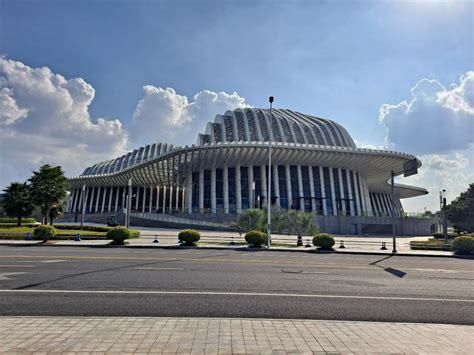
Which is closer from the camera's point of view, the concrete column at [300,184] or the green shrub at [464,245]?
the green shrub at [464,245]

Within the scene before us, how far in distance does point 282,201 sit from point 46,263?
5059 cm

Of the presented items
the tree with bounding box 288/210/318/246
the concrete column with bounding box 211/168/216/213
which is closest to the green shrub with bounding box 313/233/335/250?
Answer: the tree with bounding box 288/210/318/246

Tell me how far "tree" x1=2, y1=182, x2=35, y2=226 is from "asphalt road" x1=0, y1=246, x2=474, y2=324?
3816cm

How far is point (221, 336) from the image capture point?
538 cm

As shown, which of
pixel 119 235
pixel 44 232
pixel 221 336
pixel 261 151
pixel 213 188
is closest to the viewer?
pixel 221 336

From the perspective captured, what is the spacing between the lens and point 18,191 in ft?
156

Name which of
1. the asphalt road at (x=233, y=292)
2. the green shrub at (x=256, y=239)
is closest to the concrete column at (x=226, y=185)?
the green shrub at (x=256, y=239)

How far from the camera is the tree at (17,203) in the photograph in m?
46.3

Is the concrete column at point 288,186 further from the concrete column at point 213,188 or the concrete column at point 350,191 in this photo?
the concrete column at point 213,188

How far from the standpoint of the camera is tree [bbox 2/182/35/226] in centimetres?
4628

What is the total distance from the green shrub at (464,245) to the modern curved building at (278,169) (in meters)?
29.5

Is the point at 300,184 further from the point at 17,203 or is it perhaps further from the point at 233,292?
the point at 233,292

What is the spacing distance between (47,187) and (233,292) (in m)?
41.5

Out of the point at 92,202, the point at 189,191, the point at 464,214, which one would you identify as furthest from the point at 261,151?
the point at 92,202
